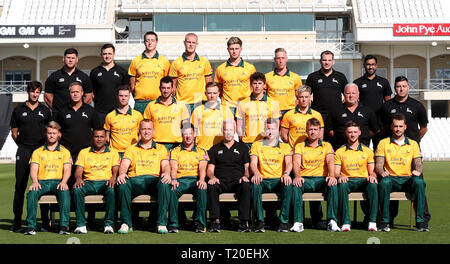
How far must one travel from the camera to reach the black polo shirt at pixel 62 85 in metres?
9.83

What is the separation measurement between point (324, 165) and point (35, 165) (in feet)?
14.0

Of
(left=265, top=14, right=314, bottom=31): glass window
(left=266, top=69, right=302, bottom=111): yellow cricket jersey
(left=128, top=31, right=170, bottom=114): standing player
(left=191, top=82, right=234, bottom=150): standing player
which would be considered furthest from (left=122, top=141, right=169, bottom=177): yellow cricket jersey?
(left=265, top=14, right=314, bottom=31): glass window

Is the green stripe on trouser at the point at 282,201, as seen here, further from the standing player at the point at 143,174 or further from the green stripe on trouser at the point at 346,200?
the standing player at the point at 143,174

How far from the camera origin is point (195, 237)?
8.27 m

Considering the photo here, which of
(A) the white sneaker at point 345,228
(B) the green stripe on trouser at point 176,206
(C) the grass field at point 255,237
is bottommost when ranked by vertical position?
(C) the grass field at point 255,237

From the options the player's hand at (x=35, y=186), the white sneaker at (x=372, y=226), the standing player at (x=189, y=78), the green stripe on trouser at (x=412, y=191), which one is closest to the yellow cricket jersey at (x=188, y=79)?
the standing player at (x=189, y=78)

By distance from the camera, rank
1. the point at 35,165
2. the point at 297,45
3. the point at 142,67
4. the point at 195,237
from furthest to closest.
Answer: the point at 297,45
the point at 142,67
the point at 35,165
the point at 195,237

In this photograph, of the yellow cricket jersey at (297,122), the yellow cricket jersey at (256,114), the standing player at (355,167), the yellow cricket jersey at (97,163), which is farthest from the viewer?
the yellow cricket jersey at (256,114)

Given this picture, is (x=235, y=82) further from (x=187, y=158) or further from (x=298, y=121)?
(x=187, y=158)

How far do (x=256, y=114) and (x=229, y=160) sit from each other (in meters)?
0.99

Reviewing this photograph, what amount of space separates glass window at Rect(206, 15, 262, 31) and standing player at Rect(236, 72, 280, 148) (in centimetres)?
3110

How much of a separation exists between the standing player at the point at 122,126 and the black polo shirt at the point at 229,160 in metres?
1.25
